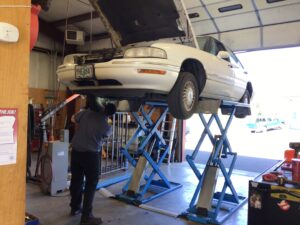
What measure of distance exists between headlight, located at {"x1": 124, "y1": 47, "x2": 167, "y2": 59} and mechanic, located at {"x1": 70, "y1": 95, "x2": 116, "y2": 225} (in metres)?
1.09

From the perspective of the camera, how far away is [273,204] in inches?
64.9

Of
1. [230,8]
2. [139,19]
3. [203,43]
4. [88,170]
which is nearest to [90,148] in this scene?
[88,170]

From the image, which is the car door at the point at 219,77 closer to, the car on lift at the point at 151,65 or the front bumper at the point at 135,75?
the car on lift at the point at 151,65

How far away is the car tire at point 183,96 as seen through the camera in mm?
3156

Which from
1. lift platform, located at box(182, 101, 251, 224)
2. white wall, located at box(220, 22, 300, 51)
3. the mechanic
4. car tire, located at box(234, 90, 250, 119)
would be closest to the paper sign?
the mechanic

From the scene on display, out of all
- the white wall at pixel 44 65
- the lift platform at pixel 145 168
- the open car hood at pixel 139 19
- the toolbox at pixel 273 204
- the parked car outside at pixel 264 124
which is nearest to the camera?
the toolbox at pixel 273 204

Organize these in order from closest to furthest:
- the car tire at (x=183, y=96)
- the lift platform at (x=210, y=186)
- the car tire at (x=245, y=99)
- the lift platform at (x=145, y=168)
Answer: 1. the car tire at (x=183, y=96)
2. the lift platform at (x=210, y=186)
3. the lift platform at (x=145, y=168)
4. the car tire at (x=245, y=99)

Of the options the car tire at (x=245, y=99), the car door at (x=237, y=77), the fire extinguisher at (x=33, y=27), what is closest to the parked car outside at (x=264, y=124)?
the car tire at (x=245, y=99)

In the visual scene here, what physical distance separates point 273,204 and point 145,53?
6.09 feet

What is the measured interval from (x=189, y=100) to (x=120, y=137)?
165 inches

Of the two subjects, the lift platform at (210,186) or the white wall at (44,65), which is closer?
the lift platform at (210,186)

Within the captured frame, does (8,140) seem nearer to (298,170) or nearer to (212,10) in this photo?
(298,170)

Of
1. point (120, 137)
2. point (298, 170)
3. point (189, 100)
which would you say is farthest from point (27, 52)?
point (120, 137)

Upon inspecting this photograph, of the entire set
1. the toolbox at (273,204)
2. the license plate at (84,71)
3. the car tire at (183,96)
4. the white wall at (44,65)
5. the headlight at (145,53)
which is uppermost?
the white wall at (44,65)
